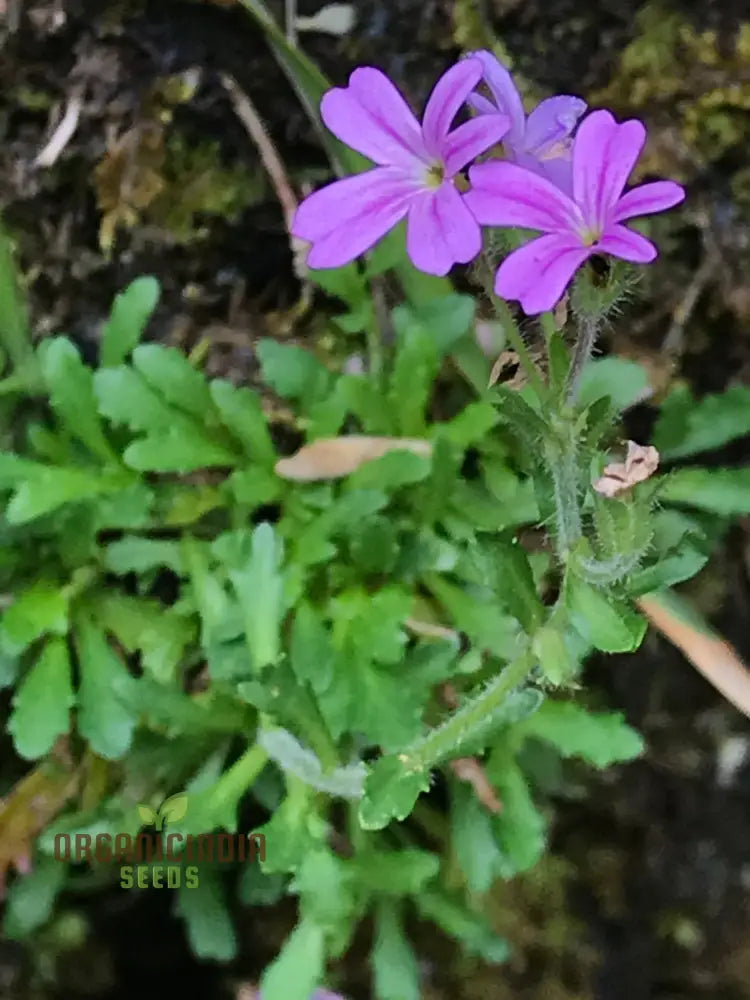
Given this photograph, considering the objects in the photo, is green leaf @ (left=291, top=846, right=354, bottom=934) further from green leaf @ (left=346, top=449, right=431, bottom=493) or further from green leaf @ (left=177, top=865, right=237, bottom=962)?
green leaf @ (left=346, top=449, right=431, bottom=493)

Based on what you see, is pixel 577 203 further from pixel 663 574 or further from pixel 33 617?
pixel 33 617

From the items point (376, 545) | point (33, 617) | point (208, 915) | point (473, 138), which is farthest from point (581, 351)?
point (208, 915)

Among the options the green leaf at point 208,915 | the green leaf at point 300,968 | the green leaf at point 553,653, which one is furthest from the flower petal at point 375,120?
the green leaf at point 208,915

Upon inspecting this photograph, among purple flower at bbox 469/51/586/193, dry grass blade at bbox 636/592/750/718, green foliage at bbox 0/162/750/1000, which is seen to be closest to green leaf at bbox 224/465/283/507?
green foliage at bbox 0/162/750/1000

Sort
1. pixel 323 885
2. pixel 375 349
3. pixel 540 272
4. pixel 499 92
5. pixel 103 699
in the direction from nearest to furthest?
pixel 540 272
pixel 499 92
pixel 323 885
pixel 103 699
pixel 375 349

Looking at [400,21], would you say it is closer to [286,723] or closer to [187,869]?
[286,723]

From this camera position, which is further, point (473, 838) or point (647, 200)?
point (473, 838)
